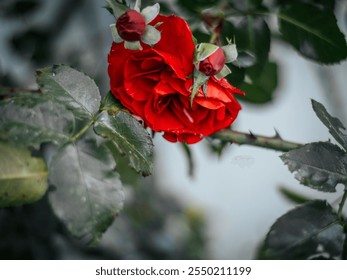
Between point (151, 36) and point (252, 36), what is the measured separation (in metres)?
0.22

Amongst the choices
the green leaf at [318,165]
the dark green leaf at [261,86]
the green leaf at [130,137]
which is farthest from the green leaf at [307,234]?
the dark green leaf at [261,86]

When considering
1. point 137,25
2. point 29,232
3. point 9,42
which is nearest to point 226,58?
point 137,25

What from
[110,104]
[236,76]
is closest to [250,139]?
[236,76]

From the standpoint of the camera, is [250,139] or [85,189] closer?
[85,189]

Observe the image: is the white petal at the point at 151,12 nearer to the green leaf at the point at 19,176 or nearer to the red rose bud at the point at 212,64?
the red rose bud at the point at 212,64

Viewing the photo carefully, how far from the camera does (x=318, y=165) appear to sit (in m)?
0.45

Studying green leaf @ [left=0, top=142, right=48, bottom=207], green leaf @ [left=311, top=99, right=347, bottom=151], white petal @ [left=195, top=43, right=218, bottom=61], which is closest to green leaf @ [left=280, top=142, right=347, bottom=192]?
green leaf @ [left=311, top=99, right=347, bottom=151]

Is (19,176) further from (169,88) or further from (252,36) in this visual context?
(252,36)

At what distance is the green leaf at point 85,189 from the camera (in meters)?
0.37

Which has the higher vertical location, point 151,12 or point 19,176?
point 151,12

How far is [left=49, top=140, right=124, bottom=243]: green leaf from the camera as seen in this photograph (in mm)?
374

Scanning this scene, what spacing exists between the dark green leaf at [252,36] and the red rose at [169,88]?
169 mm

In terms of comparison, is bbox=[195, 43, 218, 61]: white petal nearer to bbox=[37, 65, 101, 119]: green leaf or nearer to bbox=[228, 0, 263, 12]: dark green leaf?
bbox=[37, 65, 101, 119]: green leaf
